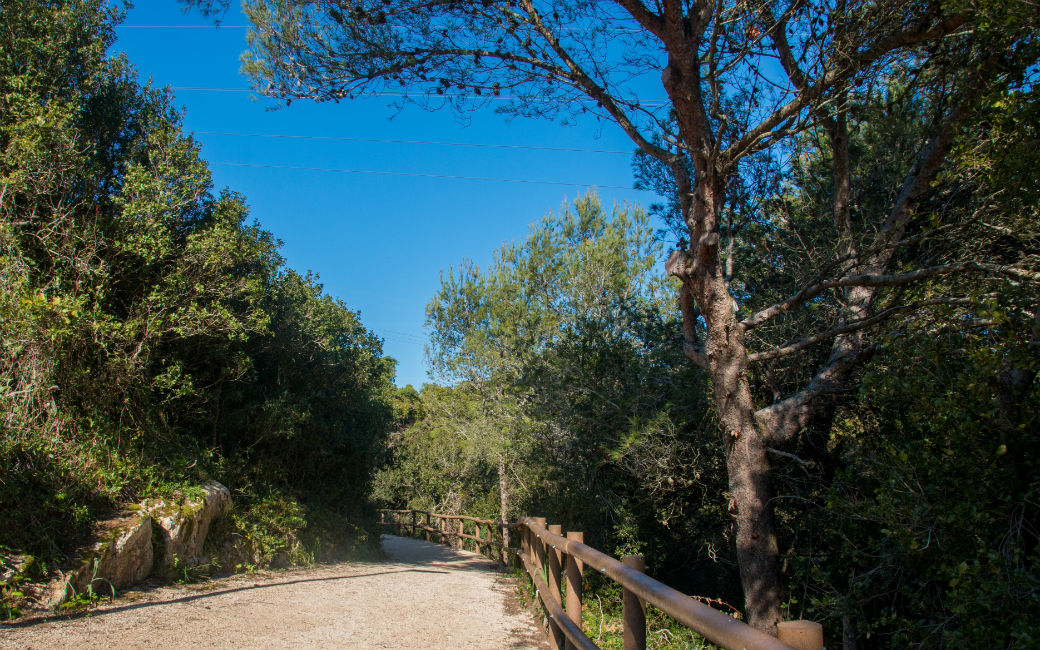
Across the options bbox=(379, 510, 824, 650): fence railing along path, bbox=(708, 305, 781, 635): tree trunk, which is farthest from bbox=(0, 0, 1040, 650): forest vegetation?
bbox=(379, 510, 824, 650): fence railing along path

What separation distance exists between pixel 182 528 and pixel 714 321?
236 inches

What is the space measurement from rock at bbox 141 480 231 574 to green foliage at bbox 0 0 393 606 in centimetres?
27

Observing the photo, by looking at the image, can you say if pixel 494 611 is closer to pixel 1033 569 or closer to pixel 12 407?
pixel 1033 569

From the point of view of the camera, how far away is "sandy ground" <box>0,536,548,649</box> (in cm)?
438

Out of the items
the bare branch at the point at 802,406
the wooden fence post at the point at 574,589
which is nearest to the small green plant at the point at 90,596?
the wooden fence post at the point at 574,589

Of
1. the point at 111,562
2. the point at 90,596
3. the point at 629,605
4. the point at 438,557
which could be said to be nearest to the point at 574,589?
the point at 629,605

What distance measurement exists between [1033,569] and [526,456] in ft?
28.3

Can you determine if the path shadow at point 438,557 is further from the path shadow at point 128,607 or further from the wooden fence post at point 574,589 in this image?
the wooden fence post at point 574,589

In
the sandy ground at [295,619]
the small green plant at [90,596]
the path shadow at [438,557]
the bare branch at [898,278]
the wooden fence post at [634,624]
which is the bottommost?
the path shadow at [438,557]

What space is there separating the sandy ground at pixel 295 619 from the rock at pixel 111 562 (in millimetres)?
221

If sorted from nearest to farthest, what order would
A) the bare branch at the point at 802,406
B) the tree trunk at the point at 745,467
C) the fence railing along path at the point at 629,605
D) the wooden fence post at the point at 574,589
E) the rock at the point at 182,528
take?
1. the fence railing along path at the point at 629,605
2. the wooden fence post at the point at 574,589
3. the tree trunk at the point at 745,467
4. the bare branch at the point at 802,406
5. the rock at the point at 182,528

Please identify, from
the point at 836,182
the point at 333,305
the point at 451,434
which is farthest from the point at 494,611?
the point at 451,434

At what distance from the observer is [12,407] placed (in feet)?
19.4

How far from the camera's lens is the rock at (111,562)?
198 inches
